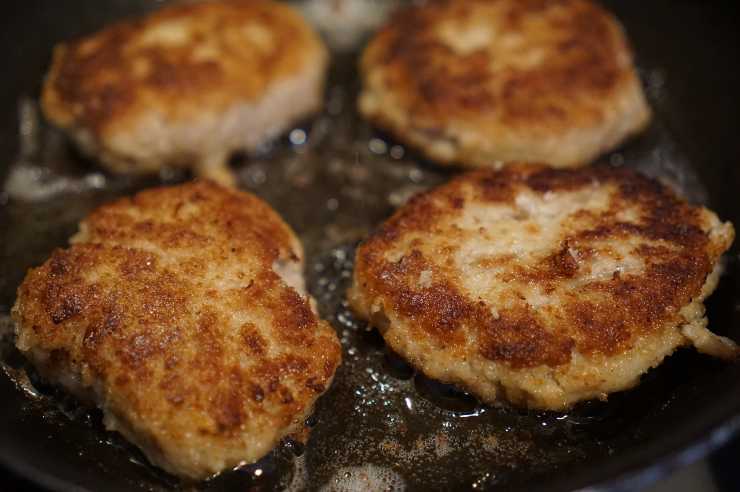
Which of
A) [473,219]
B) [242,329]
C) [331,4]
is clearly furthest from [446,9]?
[242,329]

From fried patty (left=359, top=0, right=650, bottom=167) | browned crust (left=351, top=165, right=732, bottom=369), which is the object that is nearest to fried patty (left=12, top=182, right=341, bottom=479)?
browned crust (left=351, top=165, right=732, bottom=369)

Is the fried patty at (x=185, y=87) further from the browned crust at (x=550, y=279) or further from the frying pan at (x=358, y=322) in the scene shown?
the browned crust at (x=550, y=279)

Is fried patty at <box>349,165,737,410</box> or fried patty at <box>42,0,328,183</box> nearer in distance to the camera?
fried patty at <box>349,165,737,410</box>

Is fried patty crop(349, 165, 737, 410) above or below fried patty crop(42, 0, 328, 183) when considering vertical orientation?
above

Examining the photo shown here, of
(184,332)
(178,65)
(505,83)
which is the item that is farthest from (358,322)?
(178,65)

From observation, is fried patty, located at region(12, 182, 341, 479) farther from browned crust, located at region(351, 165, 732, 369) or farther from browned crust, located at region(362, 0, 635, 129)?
browned crust, located at region(362, 0, 635, 129)

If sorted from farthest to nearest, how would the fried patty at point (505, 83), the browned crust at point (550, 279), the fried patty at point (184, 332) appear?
the fried patty at point (505, 83)
the browned crust at point (550, 279)
the fried patty at point (184, 332)

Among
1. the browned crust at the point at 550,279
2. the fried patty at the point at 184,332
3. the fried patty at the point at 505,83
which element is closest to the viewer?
the fried patty at the point at 184,332

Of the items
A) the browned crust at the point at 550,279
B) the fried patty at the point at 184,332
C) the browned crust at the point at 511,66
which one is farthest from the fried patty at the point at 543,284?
the browned crust at the point at 511,66
